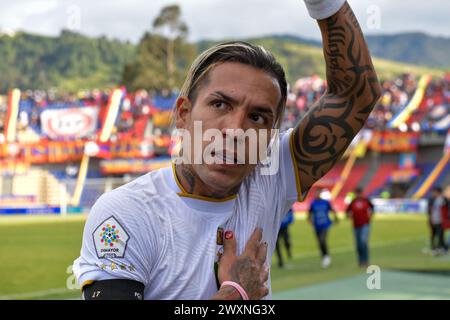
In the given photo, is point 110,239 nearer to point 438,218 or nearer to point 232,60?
point 232,60

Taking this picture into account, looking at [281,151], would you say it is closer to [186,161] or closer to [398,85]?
[186,161]

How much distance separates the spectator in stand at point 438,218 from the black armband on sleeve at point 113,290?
52.8ft

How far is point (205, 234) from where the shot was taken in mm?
2043

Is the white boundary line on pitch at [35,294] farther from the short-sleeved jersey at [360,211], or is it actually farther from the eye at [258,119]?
the eye at [258,119]

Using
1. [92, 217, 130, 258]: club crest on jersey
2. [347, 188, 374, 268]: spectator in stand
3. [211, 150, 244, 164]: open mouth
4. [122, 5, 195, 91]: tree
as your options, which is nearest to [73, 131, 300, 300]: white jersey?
[92, 217, 130, 258]: club crest on jersey

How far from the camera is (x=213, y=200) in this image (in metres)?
2.09

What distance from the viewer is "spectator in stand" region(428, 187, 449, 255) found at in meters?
17.1

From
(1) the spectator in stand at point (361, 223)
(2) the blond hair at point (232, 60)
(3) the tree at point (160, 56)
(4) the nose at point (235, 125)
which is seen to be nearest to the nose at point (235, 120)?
(4) the nose at point (235, 125)

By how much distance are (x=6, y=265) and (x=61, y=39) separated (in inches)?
5295

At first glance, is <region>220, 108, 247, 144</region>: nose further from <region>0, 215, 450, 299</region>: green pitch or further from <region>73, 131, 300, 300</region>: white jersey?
<region>0, 215, 450, 299</region>: green pitch

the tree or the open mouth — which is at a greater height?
the tree

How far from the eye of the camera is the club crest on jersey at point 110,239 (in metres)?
1.88

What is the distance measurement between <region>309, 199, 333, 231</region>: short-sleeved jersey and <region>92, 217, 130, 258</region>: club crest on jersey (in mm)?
12567

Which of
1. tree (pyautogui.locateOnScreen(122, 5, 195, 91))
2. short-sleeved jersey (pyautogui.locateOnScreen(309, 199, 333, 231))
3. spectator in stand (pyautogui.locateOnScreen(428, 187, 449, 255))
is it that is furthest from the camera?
tree (pyautogui.locateOnScreen(122, 5, 195, 91))
